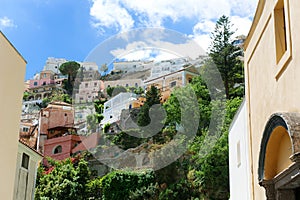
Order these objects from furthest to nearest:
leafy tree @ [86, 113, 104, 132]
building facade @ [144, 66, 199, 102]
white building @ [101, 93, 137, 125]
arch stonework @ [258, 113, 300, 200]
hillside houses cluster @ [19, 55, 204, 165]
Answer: leafy tree @ [86, 113, 104, 132]
white building @ [101, 93, 137, 125]
hillside houses cluster @ [19, 55, 204, 165]
building facade @ [144, 66, 199, 102]
arch stonework @ [258, 113, 300, 200]

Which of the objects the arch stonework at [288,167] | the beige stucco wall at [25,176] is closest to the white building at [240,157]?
the arch stonework at [288,167]

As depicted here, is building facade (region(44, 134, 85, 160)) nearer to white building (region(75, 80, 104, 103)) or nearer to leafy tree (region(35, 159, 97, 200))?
white building (region(75, 80, 104, 103))

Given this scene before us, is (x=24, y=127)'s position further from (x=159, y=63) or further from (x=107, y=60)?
(x=107, y=60)

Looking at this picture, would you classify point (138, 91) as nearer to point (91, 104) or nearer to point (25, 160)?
point (91, 104)

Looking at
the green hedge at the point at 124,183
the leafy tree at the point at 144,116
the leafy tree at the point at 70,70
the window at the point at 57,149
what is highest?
the leafy tree at the point at 70,70

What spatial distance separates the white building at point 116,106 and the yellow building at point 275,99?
4077 cm

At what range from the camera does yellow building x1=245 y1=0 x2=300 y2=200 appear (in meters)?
4.74

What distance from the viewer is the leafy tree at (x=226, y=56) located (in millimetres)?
39625

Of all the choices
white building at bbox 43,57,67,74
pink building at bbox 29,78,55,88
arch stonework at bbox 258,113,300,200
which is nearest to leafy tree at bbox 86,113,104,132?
pink building at bbox 29,78,55,88

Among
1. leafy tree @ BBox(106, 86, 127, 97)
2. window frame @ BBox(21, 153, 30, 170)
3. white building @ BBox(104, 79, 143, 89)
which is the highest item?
white building @ BBox(104, 79, 143, 89)

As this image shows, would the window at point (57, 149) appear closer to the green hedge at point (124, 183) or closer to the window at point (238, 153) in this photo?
the green hedge at point (124, 183)

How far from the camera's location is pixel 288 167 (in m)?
4.84

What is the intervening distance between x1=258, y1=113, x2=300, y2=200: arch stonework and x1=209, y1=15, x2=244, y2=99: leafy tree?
3361 cm

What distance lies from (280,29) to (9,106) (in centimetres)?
470
